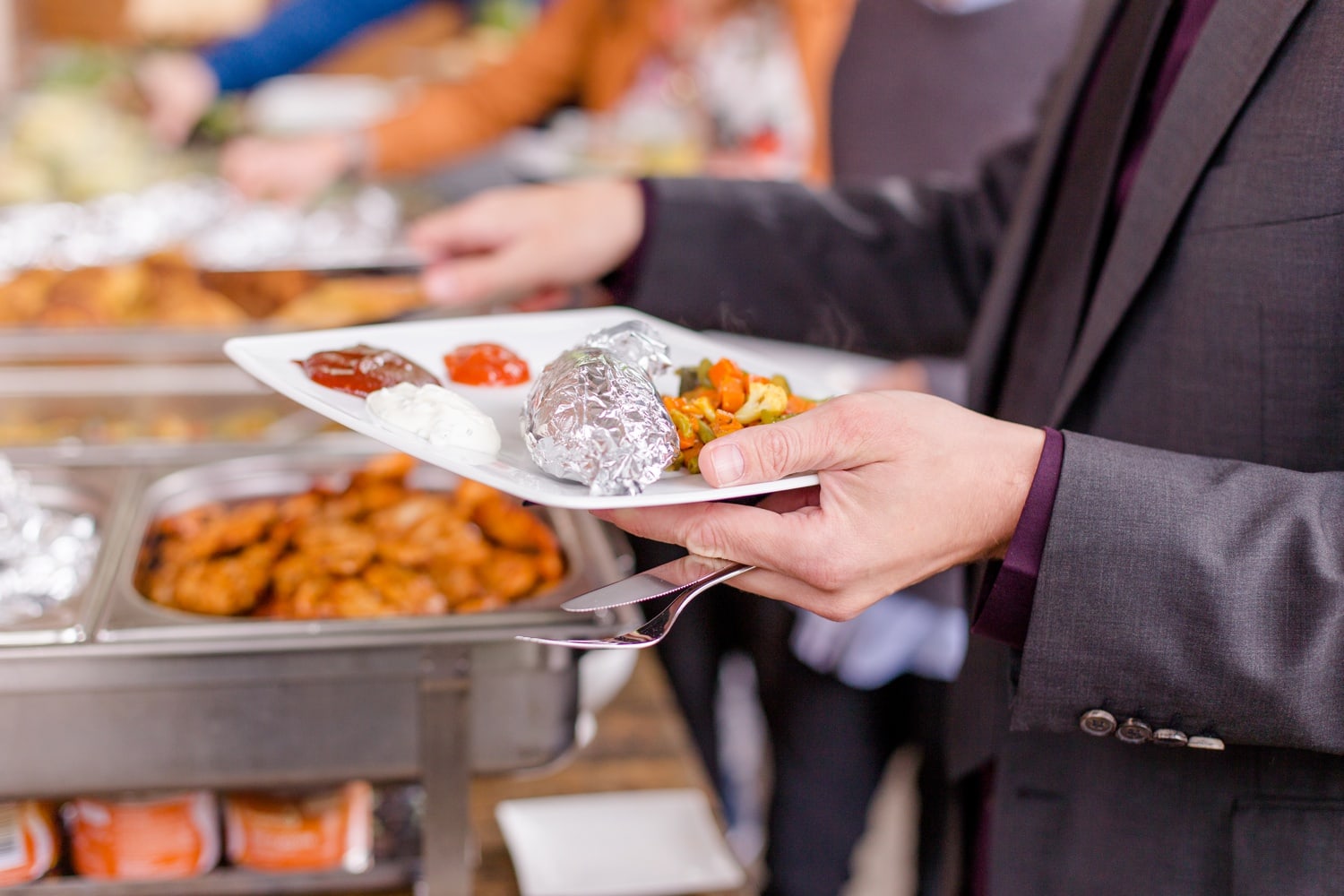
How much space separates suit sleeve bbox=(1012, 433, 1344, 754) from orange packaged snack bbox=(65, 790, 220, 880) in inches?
29.9

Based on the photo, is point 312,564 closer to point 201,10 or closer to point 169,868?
point 169,868

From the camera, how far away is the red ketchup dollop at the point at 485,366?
0.95 m

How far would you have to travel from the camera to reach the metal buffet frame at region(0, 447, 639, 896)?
94 centimetres

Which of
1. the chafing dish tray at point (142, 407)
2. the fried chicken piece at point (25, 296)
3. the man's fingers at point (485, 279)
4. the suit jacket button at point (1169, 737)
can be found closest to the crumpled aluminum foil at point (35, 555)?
the chafing dish tray at point (142, 407)

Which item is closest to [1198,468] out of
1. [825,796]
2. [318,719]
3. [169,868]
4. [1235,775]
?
[1235,775]

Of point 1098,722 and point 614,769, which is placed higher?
point 1098,722

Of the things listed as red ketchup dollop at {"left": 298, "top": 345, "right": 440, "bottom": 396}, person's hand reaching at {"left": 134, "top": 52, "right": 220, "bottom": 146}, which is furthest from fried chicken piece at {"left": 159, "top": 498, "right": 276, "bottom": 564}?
person's hand reaching at {"left": 134, "top": 52, "right": 220, "bottom": 146}

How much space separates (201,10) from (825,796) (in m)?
4.87

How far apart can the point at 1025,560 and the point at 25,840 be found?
881 mm

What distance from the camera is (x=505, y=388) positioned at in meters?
0.94

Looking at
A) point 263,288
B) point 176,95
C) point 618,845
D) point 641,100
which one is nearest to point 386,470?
point 618,845

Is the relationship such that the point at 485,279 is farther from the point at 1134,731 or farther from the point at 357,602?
the point at 1134,731

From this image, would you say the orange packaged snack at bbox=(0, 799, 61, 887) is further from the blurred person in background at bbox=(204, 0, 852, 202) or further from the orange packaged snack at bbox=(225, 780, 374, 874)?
the blurred person in background at bbox=(204, 0, 852, 202)

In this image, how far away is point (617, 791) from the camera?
1.31m
